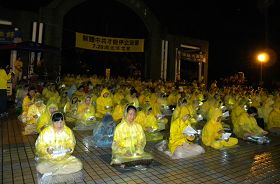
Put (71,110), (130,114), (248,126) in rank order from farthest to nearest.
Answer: (71,110) → (248,126) → (130,114)

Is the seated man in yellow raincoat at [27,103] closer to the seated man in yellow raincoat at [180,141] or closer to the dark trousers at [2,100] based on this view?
the dark trousers at [2,100]

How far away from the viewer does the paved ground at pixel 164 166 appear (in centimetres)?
589

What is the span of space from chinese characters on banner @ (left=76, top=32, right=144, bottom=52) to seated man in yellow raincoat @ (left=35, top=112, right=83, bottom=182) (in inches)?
655

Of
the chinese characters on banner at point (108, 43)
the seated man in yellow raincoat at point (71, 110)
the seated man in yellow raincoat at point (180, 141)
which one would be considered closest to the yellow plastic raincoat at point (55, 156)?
the seated man in yellow raincoat at point (180, 141)

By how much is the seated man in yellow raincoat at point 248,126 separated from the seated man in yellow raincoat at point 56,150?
20.0ft

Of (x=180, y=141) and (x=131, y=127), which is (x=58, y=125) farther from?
(x=180, y=141)

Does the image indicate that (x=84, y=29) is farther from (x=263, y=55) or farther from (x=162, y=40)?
(x=263, y=55)

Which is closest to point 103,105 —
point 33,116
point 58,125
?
point 33,116

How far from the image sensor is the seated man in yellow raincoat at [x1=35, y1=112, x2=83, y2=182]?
5.50 m

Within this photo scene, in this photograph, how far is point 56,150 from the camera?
5602 mm

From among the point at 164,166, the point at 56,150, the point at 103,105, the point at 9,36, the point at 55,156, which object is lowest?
the point at 164,166

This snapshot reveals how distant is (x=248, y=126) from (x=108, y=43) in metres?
15.3

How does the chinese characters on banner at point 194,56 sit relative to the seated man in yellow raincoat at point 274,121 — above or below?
above

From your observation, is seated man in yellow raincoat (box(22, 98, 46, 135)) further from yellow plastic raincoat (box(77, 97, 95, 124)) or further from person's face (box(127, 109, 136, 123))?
person's face (box(127, 109, 136, 123))
